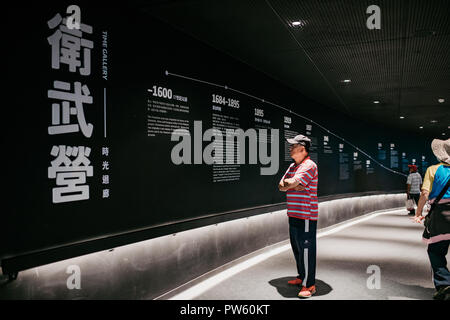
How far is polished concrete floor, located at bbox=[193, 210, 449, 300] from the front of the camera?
382cm

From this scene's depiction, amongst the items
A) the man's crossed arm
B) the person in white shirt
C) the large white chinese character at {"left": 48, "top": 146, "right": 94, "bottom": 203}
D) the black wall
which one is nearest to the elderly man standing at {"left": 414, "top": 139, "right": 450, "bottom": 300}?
the man's crossed arm

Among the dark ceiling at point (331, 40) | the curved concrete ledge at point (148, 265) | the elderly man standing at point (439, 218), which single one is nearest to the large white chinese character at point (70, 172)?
the curved concrete ledge at point (148, 265)

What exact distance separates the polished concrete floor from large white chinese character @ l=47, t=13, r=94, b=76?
2.51m

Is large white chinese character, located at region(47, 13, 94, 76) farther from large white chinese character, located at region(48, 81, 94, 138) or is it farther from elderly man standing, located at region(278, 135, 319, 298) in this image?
elderly man standing, located at region(278, 135, 319, 298)

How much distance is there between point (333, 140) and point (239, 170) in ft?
16.9

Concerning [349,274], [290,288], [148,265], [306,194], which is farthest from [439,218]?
[148,265]

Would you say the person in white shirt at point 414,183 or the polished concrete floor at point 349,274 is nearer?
the polished concrete floor at point 349,274

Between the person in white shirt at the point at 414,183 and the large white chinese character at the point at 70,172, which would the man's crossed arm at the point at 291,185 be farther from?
the person in white shirt at the point at 414,183

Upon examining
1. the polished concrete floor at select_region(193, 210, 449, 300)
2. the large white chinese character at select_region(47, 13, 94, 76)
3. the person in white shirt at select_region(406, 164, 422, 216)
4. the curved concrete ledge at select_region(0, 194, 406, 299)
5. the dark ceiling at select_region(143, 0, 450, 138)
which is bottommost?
the polished concrete floor at select_region(193, 210, 449, 300)

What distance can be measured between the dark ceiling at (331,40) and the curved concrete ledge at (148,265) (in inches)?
93.4

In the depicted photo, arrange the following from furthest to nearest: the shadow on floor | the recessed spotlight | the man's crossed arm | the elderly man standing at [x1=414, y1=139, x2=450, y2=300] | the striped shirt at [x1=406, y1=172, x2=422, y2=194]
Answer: the striped shirt at [x1=406, y1=172, x2=422, y2=194] < the recessed spotlight < the shadow on floor < the man's crossed arm < the elderly man standing at [x1=414, y1=139, x2=450, y2=300]

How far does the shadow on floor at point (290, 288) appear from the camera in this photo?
12.5ft
